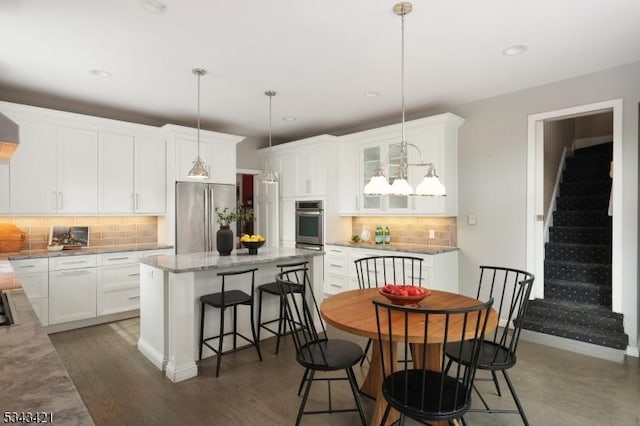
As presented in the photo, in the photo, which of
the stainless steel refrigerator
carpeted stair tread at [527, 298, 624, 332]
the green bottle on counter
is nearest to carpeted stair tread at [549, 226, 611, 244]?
carpeted stair tread at [527, 298, 624, 332]

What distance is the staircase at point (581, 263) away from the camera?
347cm

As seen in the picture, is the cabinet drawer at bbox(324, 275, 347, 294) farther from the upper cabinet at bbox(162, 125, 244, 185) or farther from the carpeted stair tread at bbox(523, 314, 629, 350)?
the carpeted stair tread at bbox(523, 314, 629, 350)

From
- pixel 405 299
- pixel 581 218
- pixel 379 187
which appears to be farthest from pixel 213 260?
pixel 581 218

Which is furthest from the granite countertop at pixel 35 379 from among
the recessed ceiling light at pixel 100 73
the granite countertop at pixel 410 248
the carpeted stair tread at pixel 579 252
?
the carpeted stair tread at pixel 579 252

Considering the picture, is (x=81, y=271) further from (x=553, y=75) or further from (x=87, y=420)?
(x=553, y=75)

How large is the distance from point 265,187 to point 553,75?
4347 millimetres

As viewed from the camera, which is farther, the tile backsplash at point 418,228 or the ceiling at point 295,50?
the tile backsplash at point 418,228

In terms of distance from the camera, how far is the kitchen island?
2.90 meters

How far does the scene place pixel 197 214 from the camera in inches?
195

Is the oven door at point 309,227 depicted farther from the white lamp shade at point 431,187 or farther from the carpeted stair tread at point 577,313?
the white lamp shade at point 431,187

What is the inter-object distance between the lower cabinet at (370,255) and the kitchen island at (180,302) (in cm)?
144

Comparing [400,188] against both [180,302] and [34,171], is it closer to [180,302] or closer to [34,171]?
[180,302]

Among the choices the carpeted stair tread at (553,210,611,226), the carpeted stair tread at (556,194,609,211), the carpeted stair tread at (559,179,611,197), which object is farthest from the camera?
the carpeted stair tread at (559,179,611,197)

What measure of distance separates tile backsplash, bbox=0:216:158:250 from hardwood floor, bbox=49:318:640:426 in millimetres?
1500
